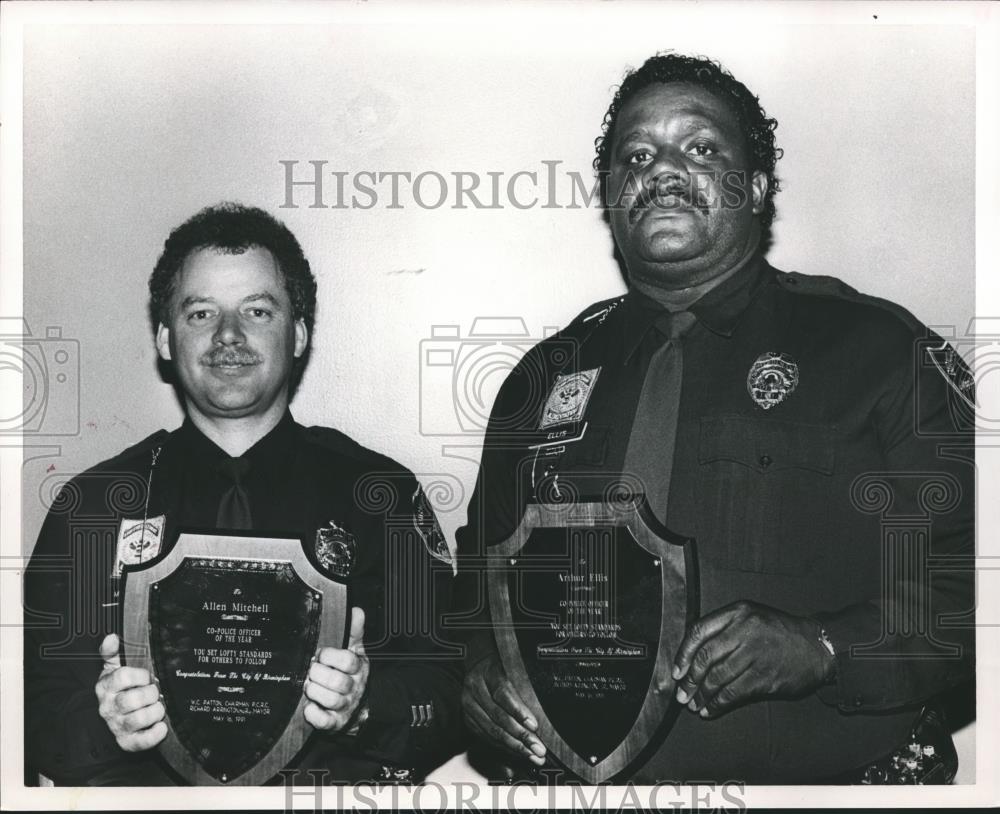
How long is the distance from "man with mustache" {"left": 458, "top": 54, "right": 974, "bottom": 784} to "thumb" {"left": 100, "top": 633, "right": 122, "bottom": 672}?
88 centimetres

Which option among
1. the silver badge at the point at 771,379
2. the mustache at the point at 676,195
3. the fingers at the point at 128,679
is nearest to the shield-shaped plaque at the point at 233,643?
the fingers at the point at 128,679

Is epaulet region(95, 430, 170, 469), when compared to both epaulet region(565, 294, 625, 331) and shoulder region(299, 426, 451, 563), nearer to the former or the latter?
shoulder region(299, 426, 451, 563)

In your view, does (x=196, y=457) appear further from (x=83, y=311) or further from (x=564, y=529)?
(x=564, y=529)

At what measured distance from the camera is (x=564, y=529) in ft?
9.20

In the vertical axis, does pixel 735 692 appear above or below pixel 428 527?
below

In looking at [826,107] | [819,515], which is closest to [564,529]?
[819,515]

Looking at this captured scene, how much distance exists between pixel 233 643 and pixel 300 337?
0.77 meters

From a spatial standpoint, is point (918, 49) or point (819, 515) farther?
point (918, 49)

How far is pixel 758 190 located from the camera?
2871 mm

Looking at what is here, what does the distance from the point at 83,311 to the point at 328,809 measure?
54.7 inches

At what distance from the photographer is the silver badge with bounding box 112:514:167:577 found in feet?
9.34

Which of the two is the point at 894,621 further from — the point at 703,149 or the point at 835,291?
the point at 703,149

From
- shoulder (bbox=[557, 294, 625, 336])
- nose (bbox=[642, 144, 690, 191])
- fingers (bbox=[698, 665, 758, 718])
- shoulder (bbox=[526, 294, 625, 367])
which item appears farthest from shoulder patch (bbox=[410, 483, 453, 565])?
nose (bbox=[642, 144, 690, 191])

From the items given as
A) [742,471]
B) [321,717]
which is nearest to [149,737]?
[321,717]
